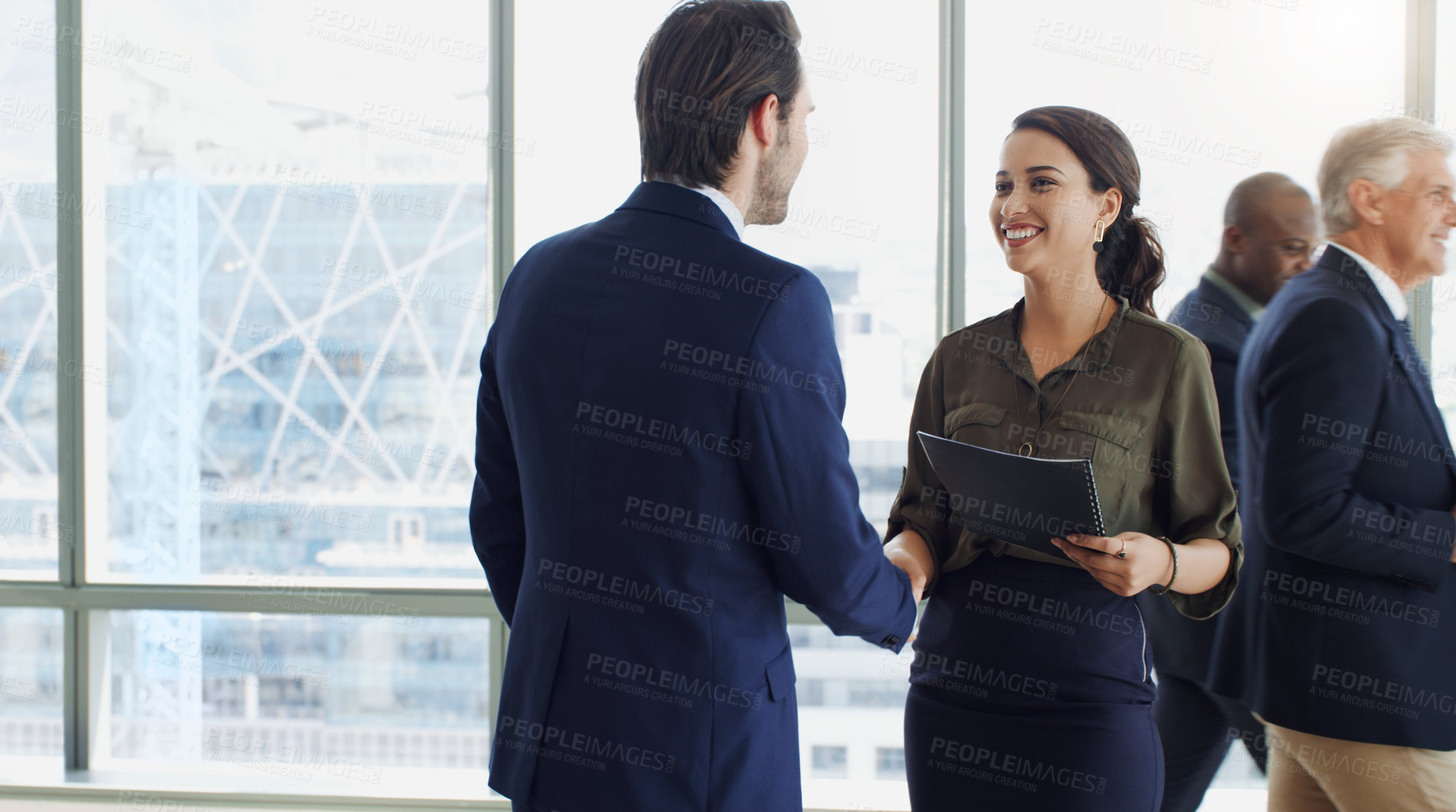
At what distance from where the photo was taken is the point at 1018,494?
119 centimetres

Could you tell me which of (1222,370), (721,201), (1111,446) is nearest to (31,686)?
(721,201)

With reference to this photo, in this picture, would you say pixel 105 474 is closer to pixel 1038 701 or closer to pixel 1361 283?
pixel 1038 701

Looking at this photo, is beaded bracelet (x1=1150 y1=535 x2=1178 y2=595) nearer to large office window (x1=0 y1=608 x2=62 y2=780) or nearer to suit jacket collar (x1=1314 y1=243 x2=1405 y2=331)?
suit jacket collar (x1=1314 y1=243 x2=1405 y2=331)

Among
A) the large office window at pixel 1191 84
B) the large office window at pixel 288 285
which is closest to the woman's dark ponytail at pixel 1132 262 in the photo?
the large office window at pixel 1191 84

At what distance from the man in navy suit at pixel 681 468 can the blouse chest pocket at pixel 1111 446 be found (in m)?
0.39

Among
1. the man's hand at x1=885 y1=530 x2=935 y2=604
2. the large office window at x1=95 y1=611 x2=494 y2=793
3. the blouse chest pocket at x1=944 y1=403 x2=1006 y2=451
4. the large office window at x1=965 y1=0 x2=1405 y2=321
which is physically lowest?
the large office window at x1=95 y1=611 x2=494 y2=793

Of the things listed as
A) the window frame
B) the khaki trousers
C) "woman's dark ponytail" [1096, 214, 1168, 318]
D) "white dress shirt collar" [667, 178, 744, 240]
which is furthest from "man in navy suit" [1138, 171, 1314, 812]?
"white dress shirt collar" [667, 178, 744, 240]

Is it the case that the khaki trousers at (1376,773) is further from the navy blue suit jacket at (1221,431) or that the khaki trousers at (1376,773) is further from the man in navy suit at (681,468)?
the man in navy suit at (681,468)

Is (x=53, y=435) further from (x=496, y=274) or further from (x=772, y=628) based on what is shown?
(x=772, y=628)

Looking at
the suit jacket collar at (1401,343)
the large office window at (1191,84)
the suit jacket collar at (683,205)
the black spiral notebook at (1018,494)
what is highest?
the large office window at (1191,84)

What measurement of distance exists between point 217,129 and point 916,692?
9.20ft

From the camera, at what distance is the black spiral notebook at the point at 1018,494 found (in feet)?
3.66

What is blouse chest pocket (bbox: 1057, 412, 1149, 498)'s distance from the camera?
4.33 ft

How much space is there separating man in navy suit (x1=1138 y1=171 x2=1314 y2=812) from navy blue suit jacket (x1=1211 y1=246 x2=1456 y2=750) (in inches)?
10.8
